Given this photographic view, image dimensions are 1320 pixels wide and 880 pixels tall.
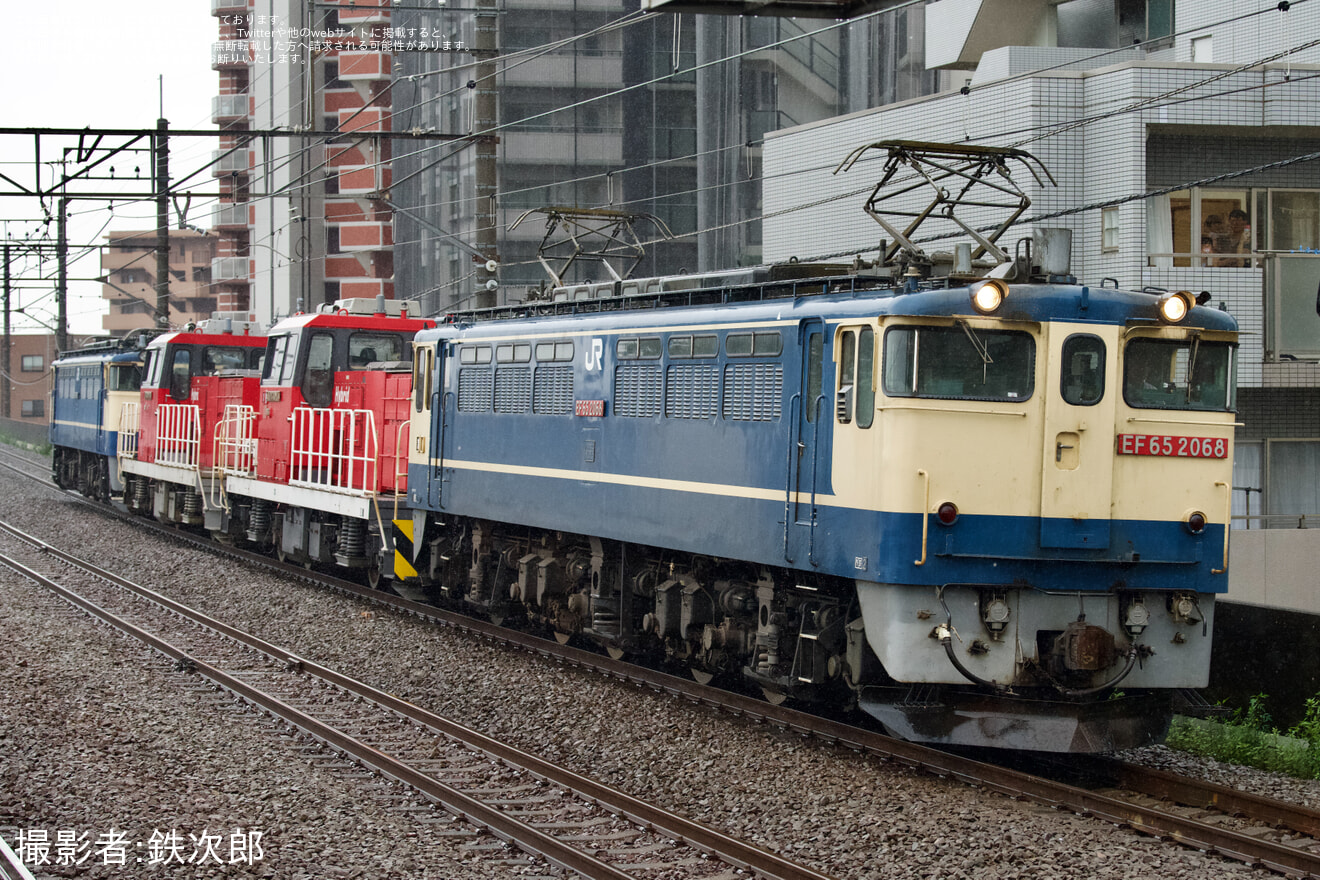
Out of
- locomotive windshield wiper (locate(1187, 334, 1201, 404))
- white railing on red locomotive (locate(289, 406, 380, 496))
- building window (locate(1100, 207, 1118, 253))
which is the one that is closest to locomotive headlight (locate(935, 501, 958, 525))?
locomotive windshield wiper (locate(1187, 334, 1201, 404))

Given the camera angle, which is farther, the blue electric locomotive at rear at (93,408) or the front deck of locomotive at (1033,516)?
the blue electric locomotive at rear at (93,408)

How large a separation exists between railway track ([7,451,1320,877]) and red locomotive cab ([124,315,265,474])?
594 inches

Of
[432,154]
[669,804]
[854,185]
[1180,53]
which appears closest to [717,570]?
[669,804]

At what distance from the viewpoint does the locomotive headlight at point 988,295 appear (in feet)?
30.5

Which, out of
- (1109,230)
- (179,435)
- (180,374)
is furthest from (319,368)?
(1109,230)

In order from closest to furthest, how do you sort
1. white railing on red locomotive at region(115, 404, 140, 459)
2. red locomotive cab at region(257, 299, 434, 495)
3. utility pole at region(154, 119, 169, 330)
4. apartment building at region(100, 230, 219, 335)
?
red locomotive cab at region(257, 299, 434, 495), utility pole at region(154, 119, 169, 330), white railing on red locomotive at region(115, 404, 140, 459), apartment building at region(100, 230, 219, 335)

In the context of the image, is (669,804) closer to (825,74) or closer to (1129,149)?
(1129,149)

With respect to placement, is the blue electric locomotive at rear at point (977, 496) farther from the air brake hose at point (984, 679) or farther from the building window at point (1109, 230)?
the building window at point (1109, 230)

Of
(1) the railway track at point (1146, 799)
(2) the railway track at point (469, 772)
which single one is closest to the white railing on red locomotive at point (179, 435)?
(2) the railway track at point (469, 772)

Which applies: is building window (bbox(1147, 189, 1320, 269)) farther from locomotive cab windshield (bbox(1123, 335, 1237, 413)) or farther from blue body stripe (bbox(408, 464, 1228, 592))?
blue body stripe (bbox(408, 464, 1228, 592))

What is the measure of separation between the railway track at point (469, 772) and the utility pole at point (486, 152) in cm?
581

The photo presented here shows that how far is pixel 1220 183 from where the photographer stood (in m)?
19.1

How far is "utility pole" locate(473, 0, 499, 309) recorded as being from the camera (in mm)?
18594

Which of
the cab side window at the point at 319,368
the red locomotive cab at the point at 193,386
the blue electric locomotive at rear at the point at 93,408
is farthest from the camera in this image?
the blue electric locomotive at rear at the point at 93,408
